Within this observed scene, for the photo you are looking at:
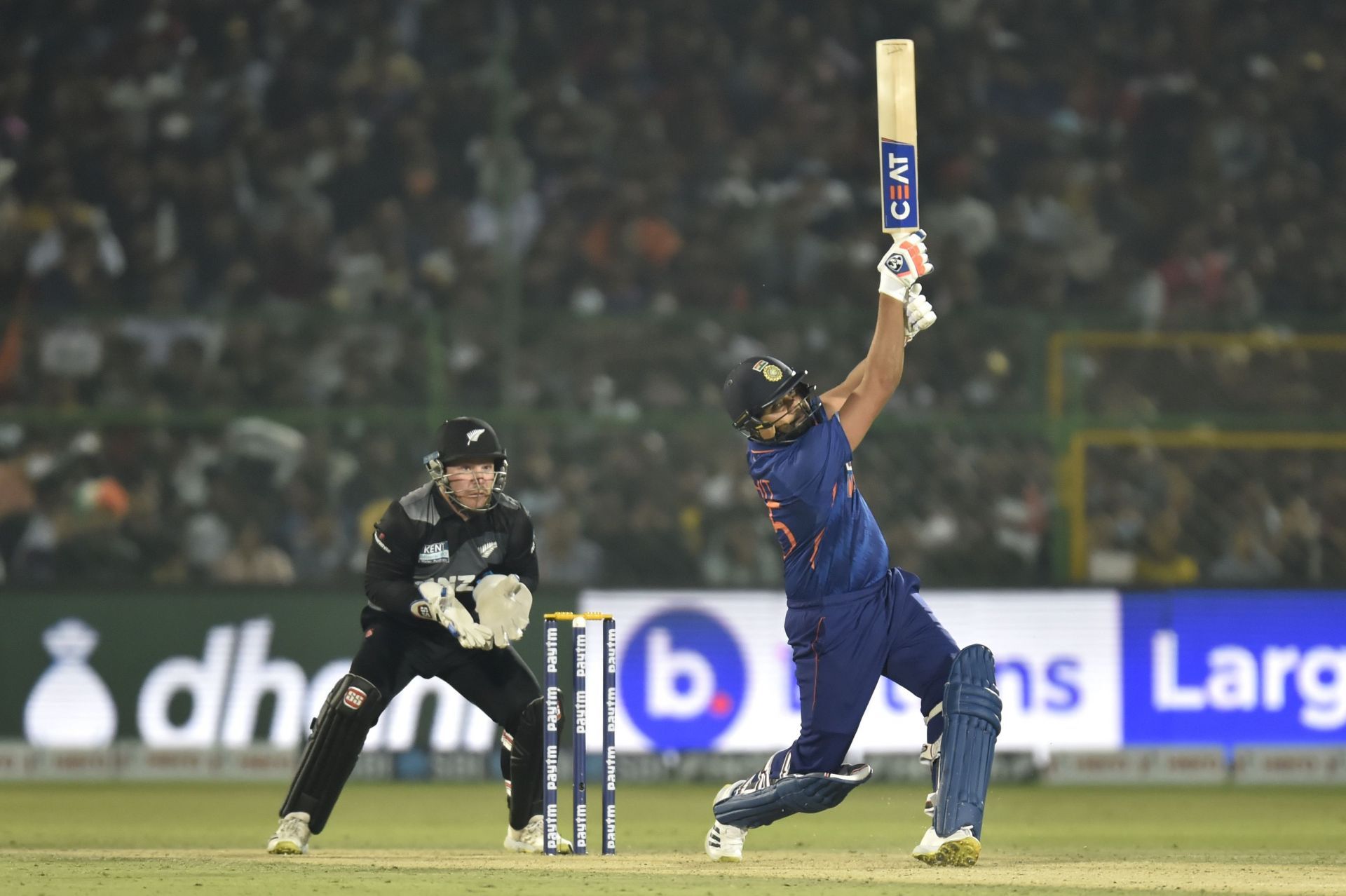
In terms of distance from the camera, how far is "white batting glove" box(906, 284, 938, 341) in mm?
7359

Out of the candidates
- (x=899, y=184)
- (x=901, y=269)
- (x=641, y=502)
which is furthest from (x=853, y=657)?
(x=641, y=502)

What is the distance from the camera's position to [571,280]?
1662 cm

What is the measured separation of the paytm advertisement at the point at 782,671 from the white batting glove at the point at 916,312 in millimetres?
6486

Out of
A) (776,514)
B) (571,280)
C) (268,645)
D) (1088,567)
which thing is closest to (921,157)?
(571,280)

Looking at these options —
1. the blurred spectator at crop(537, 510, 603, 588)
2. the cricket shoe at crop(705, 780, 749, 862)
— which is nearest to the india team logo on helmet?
the cricket shoe at crop(705, 780, 749, 862)

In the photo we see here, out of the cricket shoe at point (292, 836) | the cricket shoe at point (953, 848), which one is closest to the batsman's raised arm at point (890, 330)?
the cricket shoe at point (953, 848)

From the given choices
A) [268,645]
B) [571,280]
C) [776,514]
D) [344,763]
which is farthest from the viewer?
[571,280]

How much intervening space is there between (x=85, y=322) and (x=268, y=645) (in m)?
2.60

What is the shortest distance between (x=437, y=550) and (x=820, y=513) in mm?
1864

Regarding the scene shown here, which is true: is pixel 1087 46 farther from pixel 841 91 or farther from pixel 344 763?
pixel 344 763

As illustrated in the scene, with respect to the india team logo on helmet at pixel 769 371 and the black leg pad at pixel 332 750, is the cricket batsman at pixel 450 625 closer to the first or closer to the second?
the black leg pad at pixel 332 750

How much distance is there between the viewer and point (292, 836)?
8.25m

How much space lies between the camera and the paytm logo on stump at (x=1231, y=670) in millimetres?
13898

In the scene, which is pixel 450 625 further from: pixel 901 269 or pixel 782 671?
pixel 782 671
